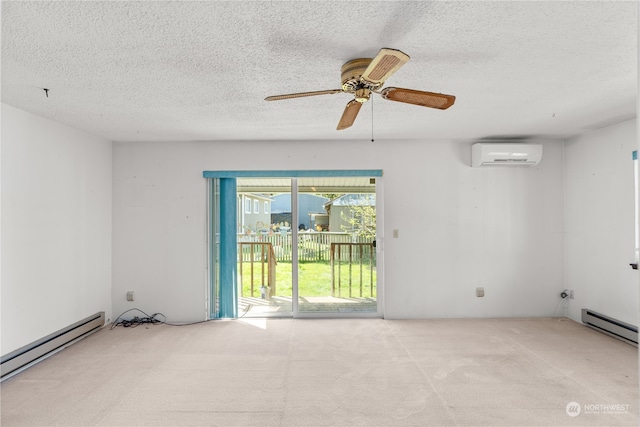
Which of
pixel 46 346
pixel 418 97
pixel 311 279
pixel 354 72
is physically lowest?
pixel 46 346

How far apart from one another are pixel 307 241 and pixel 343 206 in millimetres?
663

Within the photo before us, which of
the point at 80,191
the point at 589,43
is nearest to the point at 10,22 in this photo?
the point at 80,191

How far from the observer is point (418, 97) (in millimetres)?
1852

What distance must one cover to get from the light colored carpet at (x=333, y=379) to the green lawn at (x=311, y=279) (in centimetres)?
72

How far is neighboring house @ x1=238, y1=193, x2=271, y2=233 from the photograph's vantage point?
426 cm

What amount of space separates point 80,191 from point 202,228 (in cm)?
132

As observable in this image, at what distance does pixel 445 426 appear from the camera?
1991 millimetres

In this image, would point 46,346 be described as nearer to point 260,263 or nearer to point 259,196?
point 260,263

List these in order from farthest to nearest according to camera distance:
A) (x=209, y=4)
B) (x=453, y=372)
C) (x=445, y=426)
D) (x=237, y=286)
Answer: (x=237, y=286) → (x=453, y=372) → (x=445, y=426) → (x=209, y=4)

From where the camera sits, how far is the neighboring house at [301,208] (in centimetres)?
420

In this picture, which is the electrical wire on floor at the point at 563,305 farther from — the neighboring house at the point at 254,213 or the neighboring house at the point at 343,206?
the neighboring house at the point at 254,213

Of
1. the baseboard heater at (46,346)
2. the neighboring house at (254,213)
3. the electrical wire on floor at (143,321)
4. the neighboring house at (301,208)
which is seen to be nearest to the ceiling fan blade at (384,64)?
the neighboring house at (301,208)

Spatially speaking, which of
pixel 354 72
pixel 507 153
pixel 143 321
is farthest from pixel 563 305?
pixel 143 321

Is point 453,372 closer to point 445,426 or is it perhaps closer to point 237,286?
point 445,426
